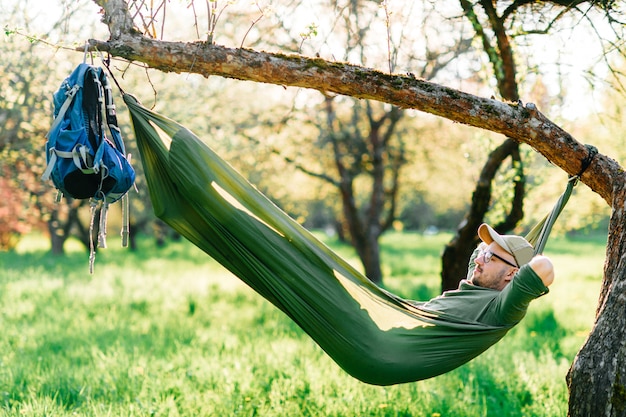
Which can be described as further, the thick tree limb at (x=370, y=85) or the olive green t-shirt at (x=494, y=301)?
the thick tree limb at (x=370, y=85)

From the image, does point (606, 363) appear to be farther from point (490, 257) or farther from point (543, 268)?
point (490, 257)

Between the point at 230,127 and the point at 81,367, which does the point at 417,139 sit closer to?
the point at 230,127

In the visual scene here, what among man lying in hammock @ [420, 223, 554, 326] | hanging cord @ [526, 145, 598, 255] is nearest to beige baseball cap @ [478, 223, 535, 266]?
man lying in hammock @ [420, 223, 554, 326]

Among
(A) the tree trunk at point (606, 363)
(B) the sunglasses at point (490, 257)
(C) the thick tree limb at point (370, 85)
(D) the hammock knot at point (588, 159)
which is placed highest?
(C) the thick tree limb at point (370, 85)

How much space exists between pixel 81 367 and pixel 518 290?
10.9 ft

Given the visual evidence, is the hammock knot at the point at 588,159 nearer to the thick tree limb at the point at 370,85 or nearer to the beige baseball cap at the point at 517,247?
the thick tree limb at the point at 370,85

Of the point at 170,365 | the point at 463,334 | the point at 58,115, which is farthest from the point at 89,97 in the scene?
the point at 170,365

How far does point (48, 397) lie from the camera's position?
A: 12.0ft

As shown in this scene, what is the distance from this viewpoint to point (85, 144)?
102 inches

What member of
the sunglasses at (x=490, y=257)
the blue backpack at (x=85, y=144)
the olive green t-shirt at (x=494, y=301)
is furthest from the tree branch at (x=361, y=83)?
the olive green t-shirt at (x=494, y=301)

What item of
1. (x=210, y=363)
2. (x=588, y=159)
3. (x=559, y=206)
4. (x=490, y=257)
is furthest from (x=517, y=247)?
(x=210, y=363)

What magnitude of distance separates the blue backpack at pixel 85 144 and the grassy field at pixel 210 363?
1477 millimetres

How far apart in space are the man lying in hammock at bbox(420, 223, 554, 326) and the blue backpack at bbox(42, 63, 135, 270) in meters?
1.57

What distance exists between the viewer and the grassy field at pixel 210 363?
376 centimetres
